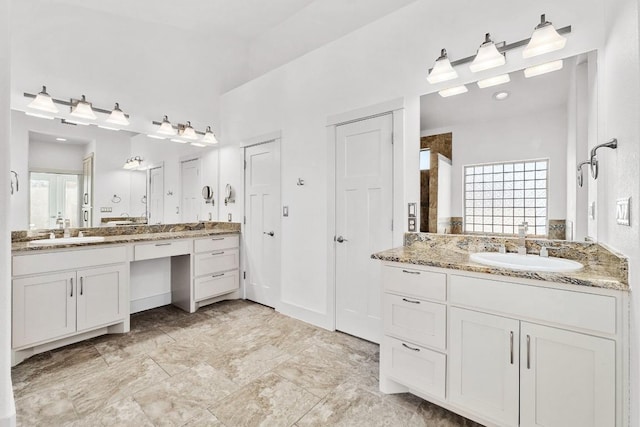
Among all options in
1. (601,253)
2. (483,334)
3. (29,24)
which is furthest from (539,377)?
(29,24)

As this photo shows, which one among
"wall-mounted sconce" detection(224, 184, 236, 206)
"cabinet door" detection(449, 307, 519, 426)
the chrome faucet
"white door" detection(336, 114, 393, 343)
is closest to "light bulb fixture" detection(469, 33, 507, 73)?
"white door" detection(336, 114, 393, 343)

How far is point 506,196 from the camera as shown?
1894 mm

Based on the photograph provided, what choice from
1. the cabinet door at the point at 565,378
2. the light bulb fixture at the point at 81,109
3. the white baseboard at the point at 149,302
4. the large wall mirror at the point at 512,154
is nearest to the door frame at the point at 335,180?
the large wall mirror at the point at 512,154

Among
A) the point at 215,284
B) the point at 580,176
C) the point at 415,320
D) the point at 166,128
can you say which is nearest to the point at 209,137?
the point at 166,128

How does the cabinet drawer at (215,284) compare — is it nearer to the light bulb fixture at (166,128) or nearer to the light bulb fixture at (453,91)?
the light bulb fixture at (166,128)

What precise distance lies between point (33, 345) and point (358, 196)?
2840mm

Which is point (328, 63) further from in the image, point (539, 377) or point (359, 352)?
point (539, 377)

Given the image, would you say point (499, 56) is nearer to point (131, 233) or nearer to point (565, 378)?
point (565, 378)

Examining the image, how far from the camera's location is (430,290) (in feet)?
5.38

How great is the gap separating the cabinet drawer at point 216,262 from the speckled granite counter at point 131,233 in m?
0.25

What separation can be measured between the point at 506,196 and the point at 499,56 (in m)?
0.91

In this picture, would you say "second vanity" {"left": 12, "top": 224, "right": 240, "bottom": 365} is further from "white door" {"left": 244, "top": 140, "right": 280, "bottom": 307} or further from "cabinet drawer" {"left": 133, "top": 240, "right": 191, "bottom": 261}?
"white door" {"left": 244, "top": 140, "right": 280, "bottom": 307}

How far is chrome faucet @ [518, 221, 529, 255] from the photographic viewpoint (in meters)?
1.79

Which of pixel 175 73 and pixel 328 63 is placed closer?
pixel 328 63
